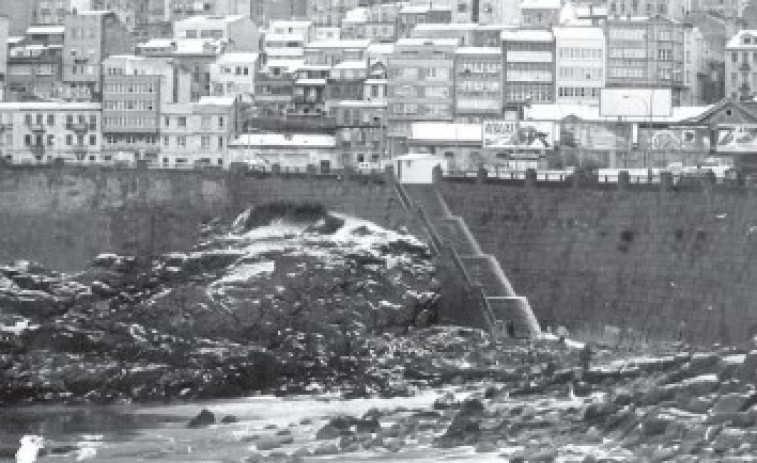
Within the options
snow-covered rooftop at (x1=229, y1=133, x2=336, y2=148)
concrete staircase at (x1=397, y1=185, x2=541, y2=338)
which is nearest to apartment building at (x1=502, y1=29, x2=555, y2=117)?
snow-covered rooftop at (x1=229, y1=133, x2=336, y2=148)

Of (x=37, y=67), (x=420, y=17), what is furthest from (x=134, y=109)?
(x=420, y=17)

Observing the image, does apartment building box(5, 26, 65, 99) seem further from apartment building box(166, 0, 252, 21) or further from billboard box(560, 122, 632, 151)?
billboard box(560, 122, 632, 151)

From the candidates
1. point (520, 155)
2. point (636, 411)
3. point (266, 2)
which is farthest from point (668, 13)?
point (636, 411)

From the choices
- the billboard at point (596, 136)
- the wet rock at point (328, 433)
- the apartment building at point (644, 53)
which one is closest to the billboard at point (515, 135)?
the billboard at point (596, 136)

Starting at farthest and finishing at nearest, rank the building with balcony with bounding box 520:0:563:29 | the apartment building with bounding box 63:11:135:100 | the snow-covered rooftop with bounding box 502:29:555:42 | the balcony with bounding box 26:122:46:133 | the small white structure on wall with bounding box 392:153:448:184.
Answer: the building with balcony with bounding box 520:0:563:29
the apartment building with bounding box 63:11:135:100
the snow-covered rooftop with bounding box 502:29:555:42
the balcony with bounding box 26:122:46:133
the small white structure on wall with bounding box 392:153:448:184

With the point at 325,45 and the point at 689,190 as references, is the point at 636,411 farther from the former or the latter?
the point at 325,45

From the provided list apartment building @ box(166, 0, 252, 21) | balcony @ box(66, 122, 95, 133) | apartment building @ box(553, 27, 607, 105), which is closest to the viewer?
balcony @ box(66, 122, 95, 133)
